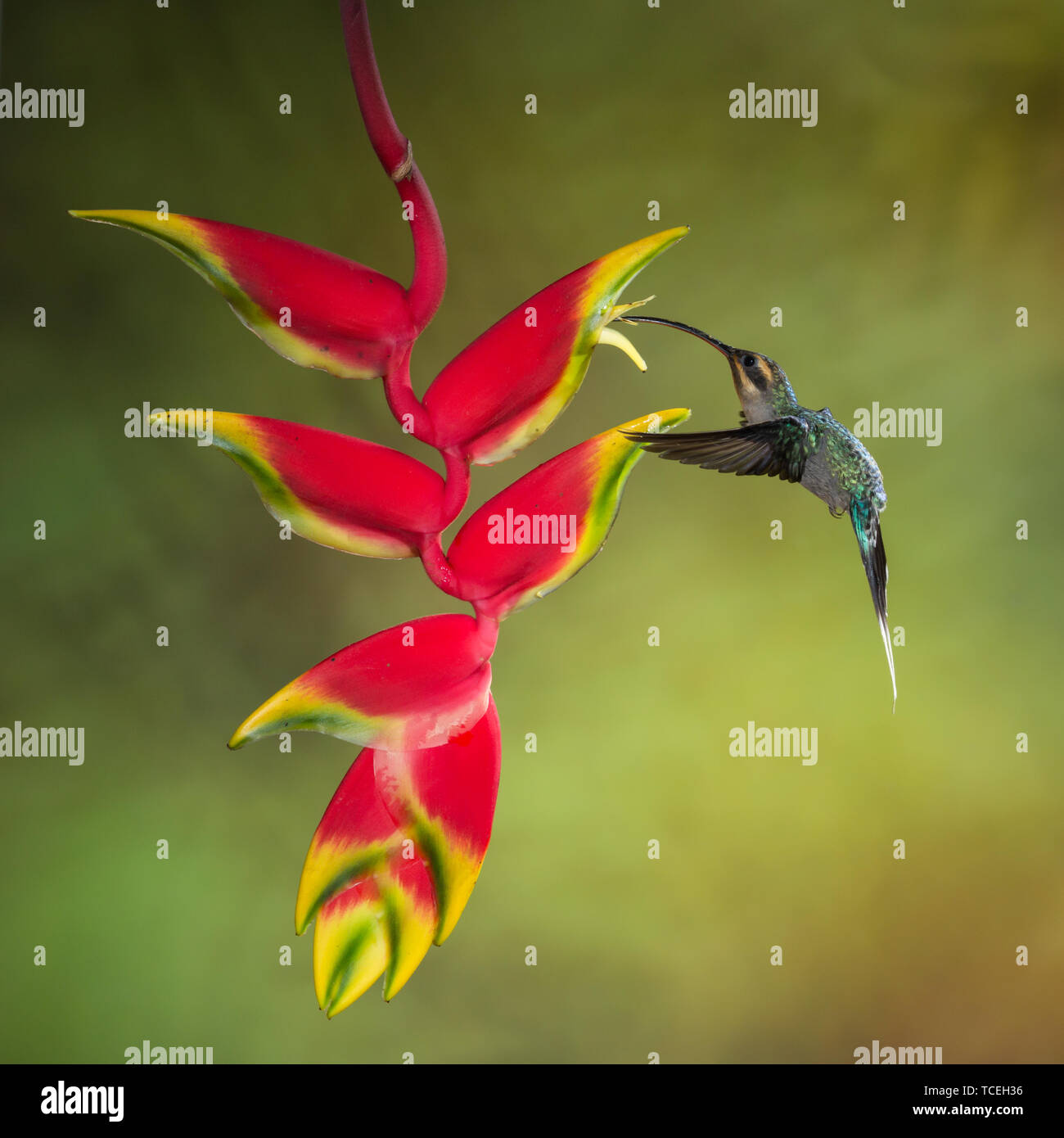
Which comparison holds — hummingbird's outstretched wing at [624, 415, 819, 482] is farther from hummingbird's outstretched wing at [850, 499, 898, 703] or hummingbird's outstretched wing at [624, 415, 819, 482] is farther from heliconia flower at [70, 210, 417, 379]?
heliconia flower at [70, 210, 417, 379]

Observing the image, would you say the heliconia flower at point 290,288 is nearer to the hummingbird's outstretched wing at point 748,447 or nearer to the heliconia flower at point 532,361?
the heliconia flower at point 532,361

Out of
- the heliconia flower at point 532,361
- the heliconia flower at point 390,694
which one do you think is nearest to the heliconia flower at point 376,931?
the heliconia flower at point 390,694

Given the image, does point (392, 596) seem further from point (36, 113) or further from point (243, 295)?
point (36, 113)

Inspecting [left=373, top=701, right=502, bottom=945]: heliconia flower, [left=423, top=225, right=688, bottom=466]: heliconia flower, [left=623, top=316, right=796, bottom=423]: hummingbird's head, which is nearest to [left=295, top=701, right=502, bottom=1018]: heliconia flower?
[left=373, top=701, right=502, bottom=945]: heliconia flower

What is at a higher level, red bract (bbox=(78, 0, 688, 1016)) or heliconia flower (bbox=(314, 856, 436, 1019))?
red bract (bbox=(78, 0, 688, 1016))

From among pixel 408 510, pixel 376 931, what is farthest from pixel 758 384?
pixel 376 931

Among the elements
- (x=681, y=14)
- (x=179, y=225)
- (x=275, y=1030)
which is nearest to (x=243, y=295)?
(x=179, y=225)

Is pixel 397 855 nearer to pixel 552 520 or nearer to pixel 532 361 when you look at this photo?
pixel 552 520
